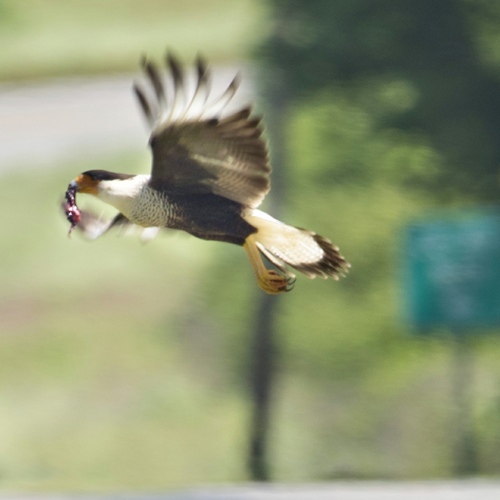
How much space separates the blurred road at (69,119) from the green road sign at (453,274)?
3.53 meters

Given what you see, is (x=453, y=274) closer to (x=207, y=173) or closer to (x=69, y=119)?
(x=207, y=173)

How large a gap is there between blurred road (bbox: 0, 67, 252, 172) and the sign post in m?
3.51

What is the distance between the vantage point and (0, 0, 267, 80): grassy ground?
1103cm

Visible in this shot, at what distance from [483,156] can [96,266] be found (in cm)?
310

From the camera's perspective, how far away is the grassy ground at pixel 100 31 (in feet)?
36.2

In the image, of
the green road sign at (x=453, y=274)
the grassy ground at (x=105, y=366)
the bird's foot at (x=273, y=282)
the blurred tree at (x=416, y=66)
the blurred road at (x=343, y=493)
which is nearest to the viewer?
the bird's foot at (x=273, y=282)

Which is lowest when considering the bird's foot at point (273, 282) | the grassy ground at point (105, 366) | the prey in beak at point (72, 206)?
the bird's foot at point (273, 282)

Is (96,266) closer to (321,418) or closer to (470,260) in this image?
(321,418)

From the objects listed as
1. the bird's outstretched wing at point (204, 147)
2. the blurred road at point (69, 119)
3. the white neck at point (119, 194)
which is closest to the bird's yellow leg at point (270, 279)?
the bird's outstretched wing at point (204, 147)

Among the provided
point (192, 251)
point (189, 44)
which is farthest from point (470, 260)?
point (189, 44)

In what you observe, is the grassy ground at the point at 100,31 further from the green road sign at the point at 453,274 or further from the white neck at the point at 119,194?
the white neck at the point at 119,194

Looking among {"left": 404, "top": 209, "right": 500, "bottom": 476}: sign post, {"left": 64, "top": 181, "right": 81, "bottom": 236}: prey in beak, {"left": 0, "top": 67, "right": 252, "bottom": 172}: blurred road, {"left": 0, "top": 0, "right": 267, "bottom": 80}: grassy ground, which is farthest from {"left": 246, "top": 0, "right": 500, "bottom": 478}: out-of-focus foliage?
{"left": 0, "top": 0, "right": 267, "bottom": 80}: grassy ground

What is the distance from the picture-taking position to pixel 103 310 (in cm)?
838

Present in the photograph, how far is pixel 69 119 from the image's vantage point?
35.7ft
